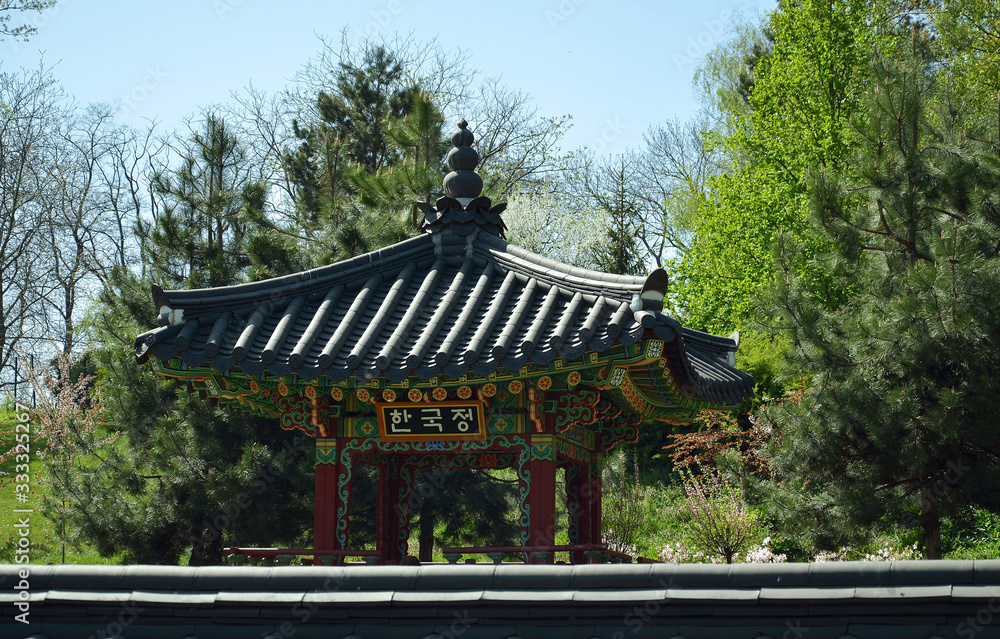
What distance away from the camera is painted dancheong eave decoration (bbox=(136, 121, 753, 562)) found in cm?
556

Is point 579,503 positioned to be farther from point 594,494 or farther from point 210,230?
point 210,230

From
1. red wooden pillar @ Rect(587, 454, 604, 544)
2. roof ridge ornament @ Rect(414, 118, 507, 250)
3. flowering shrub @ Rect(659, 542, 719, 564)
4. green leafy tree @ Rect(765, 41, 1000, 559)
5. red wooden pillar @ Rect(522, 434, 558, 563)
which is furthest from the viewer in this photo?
flowering shrub @ Rect(659, 542, 719, 564)

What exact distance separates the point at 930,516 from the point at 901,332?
7.13 ft

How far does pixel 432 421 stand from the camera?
21.0 feet

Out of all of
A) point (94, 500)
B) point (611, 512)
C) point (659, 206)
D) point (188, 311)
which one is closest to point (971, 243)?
point (188, 311)

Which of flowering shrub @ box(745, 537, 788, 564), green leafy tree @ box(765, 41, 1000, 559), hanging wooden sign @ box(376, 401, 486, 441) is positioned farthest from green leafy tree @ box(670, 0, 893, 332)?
hanging wooden sign @ box(376, 401, 486, 441)

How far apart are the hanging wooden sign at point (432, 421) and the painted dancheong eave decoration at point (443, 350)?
0.4 inches

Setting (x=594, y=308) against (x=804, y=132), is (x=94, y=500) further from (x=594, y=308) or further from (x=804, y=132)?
(x=804, y=132)

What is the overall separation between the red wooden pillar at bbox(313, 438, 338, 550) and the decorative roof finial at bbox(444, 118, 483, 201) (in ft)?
7.00

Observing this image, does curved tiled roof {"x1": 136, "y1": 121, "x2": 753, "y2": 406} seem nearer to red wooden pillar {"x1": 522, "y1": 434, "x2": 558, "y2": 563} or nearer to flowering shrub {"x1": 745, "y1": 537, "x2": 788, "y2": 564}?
red wooden pillar {"x1": 522, "y1": 434, "x2": 558, "y2": 563}

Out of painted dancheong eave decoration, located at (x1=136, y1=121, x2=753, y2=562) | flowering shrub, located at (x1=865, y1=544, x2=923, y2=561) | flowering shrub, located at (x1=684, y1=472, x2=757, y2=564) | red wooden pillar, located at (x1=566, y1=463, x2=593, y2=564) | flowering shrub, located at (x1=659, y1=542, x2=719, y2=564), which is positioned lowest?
flowering shrub, located at (x1=659, y1=542, x2=719, y2=564)

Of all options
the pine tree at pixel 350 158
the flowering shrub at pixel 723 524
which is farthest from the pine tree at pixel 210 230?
the flowering shrub at pixel 723 524

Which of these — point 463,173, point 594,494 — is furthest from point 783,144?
point 463,173

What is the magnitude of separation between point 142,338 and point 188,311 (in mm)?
418
